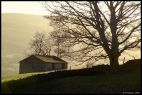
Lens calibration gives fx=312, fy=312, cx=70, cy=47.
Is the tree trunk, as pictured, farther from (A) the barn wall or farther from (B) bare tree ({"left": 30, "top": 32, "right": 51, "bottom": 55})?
(B) bare tree ({"left": 30, "top": 32, "right": 51, "bottom": 55})

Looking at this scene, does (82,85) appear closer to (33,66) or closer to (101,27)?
(101,27)

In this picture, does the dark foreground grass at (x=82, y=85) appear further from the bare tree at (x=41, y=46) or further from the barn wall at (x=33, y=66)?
the bare tree at (x=41, y=46)

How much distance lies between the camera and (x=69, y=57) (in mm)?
32781

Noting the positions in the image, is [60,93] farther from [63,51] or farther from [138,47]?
[138,47]

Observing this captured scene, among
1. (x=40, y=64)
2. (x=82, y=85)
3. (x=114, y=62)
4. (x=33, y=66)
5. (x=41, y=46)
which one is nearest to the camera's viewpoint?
(x=82, y=85)

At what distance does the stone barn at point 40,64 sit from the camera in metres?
89.3

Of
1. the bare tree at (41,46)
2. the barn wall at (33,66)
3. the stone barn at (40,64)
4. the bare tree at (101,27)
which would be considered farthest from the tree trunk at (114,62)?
the bare tree at (41,46)

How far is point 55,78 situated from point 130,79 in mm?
8880

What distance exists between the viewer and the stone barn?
89294 millimetres

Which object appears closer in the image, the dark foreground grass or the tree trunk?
the dark foreground grass

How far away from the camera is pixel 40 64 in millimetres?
91312

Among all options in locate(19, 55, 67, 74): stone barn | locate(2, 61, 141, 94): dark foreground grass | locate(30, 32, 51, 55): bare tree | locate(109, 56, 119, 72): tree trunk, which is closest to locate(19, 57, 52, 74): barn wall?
locate(19, 55, 67, 74): stone barn

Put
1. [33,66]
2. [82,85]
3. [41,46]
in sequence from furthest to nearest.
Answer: [41,46], [33,66], [82,85]

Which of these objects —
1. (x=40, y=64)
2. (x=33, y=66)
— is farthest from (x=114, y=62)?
(x=33, y=66)
